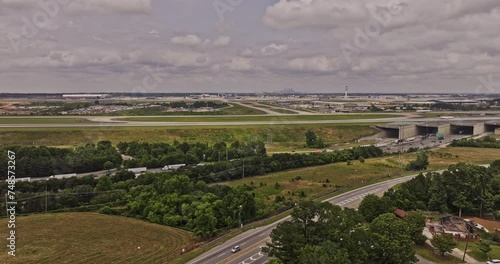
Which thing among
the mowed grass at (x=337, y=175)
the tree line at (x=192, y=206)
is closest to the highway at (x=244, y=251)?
the tree line at (x=192, y=206)

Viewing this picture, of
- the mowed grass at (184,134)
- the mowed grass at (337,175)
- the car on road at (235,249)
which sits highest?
the mowed grass at (184,134)

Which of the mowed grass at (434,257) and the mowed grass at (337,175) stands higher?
the mowed grass at (337,175)

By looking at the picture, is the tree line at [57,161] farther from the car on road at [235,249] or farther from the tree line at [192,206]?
the car on road at [235,249]

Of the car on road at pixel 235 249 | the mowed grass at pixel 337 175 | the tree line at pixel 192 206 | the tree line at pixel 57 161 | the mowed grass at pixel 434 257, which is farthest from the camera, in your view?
the tree line at pixel 57 161

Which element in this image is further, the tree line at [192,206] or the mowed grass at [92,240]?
the tree line at [192,206]

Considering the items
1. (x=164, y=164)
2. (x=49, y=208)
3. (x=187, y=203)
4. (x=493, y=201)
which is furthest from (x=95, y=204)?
(x=493, y=201)

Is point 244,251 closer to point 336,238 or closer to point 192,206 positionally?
point 336,238

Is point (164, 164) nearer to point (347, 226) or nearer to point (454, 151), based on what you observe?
point (347, 226)
